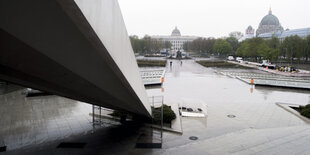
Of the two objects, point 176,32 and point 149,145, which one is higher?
point 176,32

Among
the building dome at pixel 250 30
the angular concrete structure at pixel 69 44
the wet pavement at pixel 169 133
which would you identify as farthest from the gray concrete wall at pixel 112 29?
the building dome at pixel 250 30

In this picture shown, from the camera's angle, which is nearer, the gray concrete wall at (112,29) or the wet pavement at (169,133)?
the gray concrete wall at (112,29)

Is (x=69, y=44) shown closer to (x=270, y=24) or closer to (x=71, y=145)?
(x=71, y=145)

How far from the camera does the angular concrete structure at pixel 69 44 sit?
8.93ft

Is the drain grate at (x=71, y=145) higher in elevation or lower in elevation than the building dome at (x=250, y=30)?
lower

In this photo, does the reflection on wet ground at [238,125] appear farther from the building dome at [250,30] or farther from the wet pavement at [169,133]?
the building dome at [250,30]

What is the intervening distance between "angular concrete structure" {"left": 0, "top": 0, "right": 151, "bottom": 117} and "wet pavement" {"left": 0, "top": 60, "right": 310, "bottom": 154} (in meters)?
3.24

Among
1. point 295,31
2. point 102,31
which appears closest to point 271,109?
point 102,31

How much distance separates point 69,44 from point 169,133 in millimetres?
6328

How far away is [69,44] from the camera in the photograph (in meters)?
3.54

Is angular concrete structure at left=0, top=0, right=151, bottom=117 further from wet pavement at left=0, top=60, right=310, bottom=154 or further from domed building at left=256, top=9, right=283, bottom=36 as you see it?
domed building at left=256, top=9, right=283, bottom=36

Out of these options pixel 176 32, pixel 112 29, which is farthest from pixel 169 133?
pixel 176 32

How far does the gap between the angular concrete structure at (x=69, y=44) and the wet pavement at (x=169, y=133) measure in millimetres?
3240

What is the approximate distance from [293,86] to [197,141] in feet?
51.7
